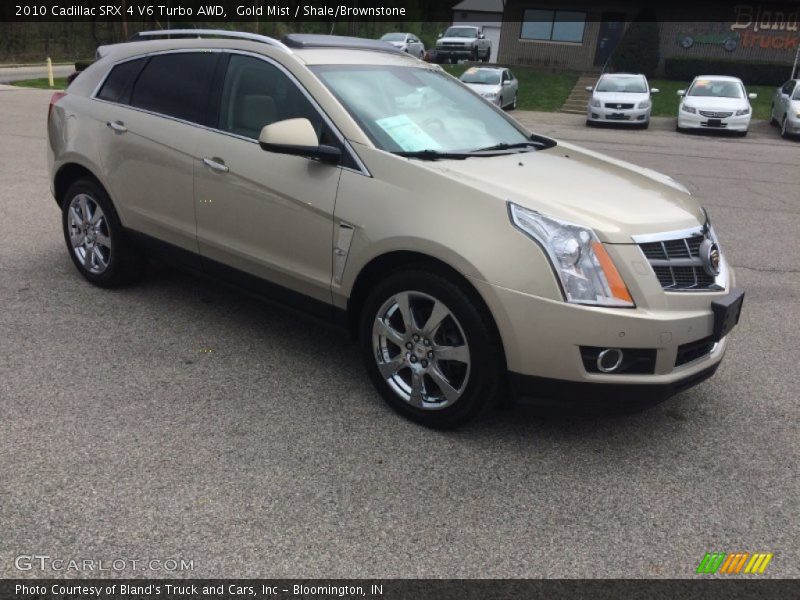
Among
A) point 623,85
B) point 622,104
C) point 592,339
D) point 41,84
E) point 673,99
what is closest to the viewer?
point 592,339

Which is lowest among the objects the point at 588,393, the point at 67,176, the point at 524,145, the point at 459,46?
the point at 588,393

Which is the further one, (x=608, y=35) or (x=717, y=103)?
(x=608, y=35)

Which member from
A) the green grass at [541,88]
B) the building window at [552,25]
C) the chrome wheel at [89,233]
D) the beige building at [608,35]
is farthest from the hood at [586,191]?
the building window at [552,25]

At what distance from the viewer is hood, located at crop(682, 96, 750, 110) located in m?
18.3

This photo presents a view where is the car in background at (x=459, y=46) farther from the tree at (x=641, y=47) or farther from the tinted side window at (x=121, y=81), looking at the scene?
the tinted side window at (x=121, y=81)

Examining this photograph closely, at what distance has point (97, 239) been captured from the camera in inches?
194

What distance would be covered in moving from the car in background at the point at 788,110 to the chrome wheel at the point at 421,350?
18366mm

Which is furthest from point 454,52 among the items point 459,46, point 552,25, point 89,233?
point 89,233

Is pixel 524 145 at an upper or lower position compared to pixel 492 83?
lower

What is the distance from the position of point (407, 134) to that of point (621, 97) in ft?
59.1

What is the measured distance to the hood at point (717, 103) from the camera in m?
18.3

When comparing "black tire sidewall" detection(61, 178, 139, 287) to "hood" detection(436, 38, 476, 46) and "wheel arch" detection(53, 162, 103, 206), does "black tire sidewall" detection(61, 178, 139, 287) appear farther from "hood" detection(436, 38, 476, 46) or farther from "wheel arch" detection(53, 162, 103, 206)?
"hood" detection(436, 38, 476, 46)

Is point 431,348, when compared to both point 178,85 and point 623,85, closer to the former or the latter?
point 178,85

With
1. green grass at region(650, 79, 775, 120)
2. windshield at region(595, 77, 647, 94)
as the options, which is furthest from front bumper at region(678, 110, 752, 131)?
green grass at region(650, 79, 775, 120)
